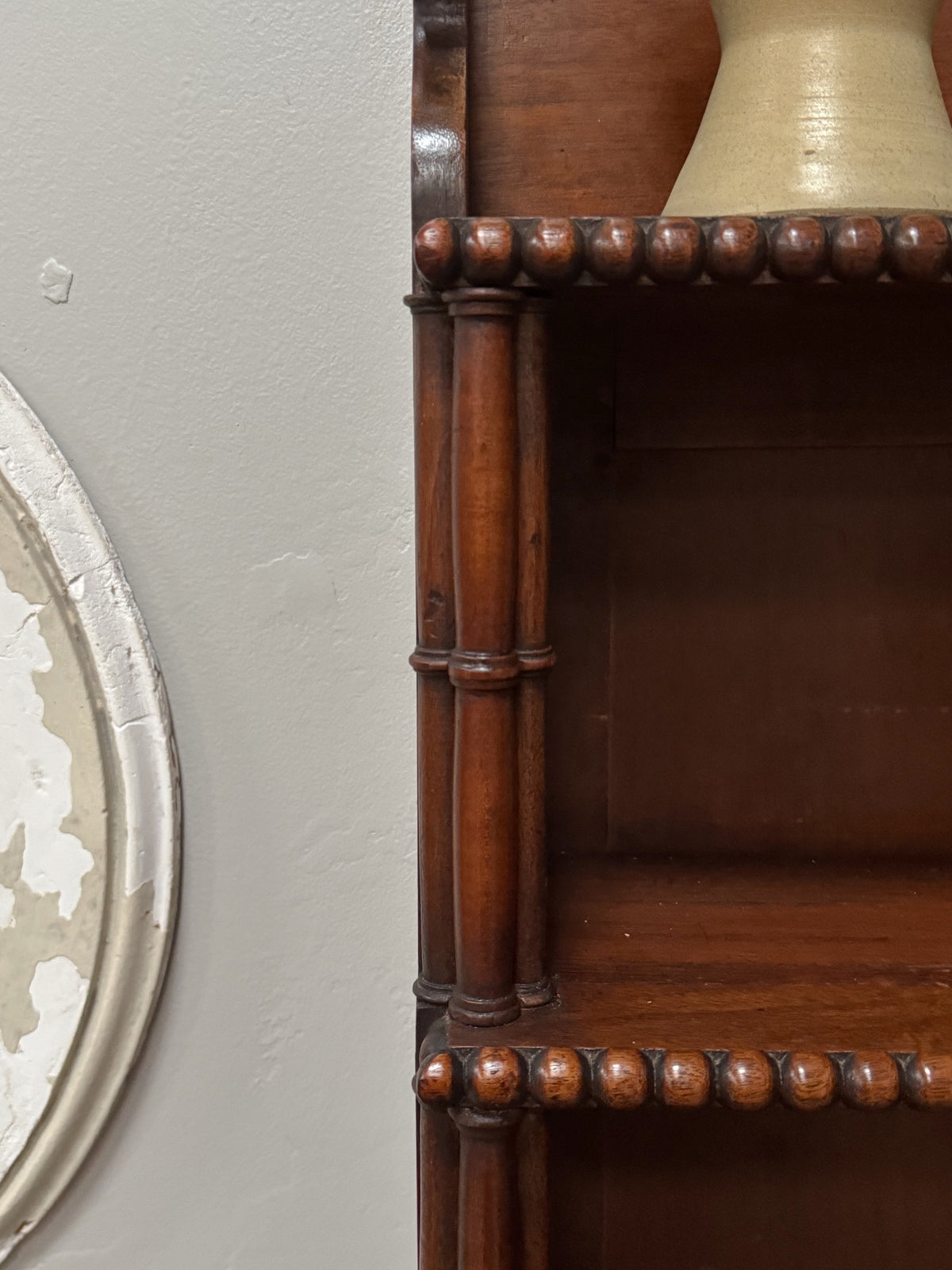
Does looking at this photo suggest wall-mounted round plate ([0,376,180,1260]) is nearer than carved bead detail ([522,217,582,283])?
No

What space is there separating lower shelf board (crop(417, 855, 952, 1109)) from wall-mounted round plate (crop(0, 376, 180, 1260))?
243mm

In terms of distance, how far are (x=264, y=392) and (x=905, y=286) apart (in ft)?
1.17

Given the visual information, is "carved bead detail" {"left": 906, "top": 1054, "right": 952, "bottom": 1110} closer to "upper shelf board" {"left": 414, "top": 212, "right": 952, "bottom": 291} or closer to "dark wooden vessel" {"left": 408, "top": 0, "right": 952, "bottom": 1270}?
"dark wooden vessel" {"left": 408, "top": 0, "right": 952, "bottom": 1270}

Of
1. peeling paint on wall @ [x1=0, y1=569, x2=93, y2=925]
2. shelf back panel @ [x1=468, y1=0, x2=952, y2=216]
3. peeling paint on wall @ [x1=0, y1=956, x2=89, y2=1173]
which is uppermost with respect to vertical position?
shelf back panel @ [x1=468, y1=0, x2=952, y2=216]

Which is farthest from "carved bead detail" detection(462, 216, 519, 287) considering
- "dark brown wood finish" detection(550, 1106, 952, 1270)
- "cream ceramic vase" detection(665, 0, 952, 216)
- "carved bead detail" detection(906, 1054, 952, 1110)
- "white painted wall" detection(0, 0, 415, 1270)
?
"dark brown wood finish" detection(550, 1106, 952, 1270)

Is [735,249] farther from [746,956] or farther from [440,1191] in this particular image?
[440,1191]

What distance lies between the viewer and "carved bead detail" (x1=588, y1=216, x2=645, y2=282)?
41cm

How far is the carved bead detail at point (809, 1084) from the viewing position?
1.40 feet

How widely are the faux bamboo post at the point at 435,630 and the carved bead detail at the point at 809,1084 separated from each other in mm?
154

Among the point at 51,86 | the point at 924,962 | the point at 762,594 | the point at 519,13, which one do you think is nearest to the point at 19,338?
the point at 51,86

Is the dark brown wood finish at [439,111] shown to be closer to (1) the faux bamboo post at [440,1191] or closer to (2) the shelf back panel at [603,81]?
(2) the shelf back panel at [603,81]

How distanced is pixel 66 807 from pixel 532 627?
1.09ft

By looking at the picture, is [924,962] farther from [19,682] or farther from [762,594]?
[19,682]

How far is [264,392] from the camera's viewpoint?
65cm
